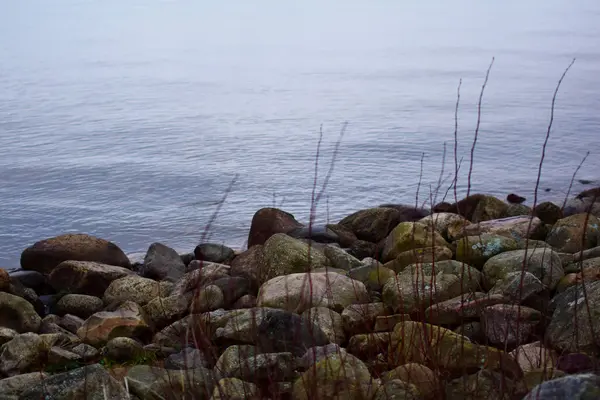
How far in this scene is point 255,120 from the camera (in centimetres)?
1722

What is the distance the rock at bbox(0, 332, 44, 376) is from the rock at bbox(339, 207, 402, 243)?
4.19 m

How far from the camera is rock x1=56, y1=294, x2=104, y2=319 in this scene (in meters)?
7.38

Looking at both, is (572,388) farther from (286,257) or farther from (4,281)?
(4,281)

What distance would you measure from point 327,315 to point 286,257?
1.59 meters

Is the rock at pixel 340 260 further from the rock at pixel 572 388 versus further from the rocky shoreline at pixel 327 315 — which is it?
the rock at pixel 572 388

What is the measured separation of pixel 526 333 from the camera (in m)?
5.02

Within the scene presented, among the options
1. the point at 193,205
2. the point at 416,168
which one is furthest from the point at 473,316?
the point at 416,168

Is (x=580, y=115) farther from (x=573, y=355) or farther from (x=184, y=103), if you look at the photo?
(x=573, y=355)

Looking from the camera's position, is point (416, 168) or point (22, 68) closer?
point (416, 168)

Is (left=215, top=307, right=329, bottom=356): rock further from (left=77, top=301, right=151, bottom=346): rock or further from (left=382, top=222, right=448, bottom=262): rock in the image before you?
(left=382, top=222, right=448, bottom=262): rock

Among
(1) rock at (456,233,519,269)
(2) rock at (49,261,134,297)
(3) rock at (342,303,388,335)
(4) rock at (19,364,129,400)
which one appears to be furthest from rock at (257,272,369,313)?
(2) rock at (49,261,134,297)

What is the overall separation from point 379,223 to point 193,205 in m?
3.24

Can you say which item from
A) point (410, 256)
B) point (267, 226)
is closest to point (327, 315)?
point (410, 256)

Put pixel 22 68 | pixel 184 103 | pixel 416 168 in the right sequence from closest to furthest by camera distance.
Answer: pixel 416 168 < pixel 184 103 < pixel 22 68
